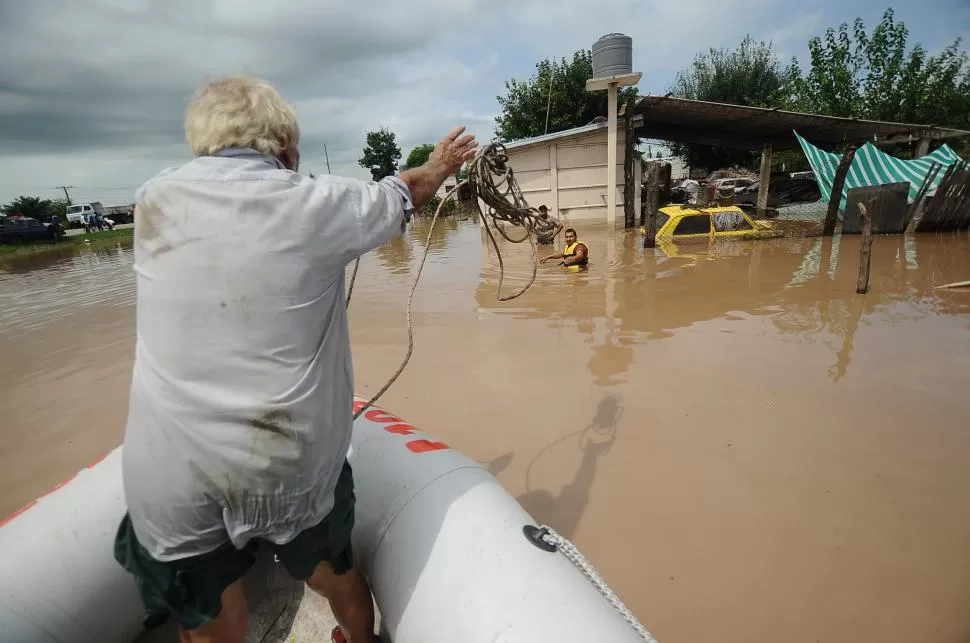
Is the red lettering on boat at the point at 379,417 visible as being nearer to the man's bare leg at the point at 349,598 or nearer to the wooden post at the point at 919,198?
the man's bare leg at the point at 349,598

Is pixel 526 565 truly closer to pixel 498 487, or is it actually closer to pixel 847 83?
pixel 498 487

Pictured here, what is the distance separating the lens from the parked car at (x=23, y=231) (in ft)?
81.6

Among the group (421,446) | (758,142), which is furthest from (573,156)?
(421,446)

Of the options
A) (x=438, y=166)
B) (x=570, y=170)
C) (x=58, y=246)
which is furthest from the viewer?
(x=58, y=246)

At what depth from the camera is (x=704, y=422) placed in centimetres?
373

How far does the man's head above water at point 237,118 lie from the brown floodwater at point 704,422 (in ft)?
8.05

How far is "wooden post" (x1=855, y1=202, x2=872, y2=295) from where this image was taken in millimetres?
6434

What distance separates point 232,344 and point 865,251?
26.0 feet

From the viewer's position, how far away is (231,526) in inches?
51.4

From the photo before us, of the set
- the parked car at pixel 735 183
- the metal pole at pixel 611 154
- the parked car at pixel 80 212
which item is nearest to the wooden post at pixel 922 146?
the parked car at pixel 735 183

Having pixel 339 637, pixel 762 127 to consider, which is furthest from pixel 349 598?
pixel 762 127

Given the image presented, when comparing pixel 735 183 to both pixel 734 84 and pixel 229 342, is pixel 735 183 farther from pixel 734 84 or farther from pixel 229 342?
pixel 229 342

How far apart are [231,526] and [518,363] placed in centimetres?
393

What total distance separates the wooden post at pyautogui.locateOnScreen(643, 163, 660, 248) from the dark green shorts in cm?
1020
